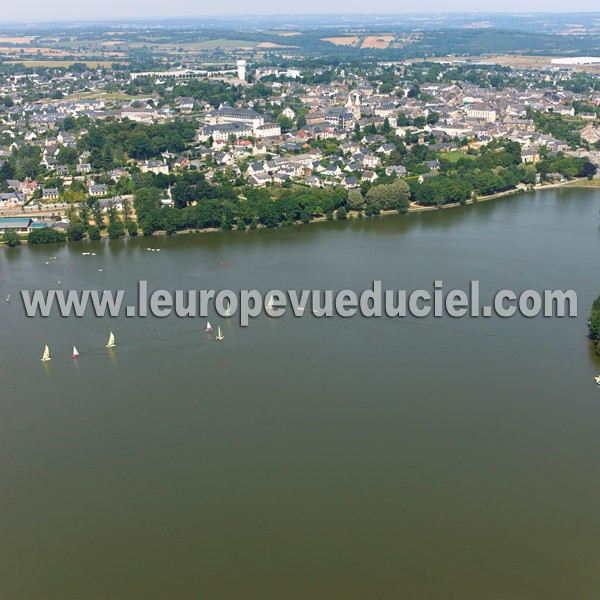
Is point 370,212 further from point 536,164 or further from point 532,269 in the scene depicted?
point 536,164

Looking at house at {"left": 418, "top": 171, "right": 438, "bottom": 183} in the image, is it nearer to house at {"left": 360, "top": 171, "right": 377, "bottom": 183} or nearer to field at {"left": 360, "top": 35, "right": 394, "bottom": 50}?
house at {"left": 360, "top": 171, "right": 377, "bottom": 183}

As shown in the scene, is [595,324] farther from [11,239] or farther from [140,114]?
[140,114]

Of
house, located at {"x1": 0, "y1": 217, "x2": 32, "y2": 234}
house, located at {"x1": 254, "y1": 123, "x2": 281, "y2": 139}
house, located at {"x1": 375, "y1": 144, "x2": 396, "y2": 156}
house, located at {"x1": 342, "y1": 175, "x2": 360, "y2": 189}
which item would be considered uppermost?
house, located at {"x1": 254, "y1": 123, "x2": 281, "y2": 139}

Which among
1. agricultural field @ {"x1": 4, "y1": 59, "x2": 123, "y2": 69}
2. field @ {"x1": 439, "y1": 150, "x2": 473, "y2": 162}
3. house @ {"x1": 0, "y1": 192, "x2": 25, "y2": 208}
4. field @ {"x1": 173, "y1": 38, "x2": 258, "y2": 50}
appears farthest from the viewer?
field @ {"x1": 173, "y1": 38, "x2": 258, "y2": 50}

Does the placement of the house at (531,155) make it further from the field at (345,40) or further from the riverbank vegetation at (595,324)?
the field at (345,40)

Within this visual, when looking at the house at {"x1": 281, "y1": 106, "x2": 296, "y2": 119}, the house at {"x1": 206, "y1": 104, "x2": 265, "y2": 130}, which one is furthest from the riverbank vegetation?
the house at {"x1": 281, "y1": 106, "x2": 296, "y2": 119}

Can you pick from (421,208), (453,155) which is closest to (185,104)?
(453,155)

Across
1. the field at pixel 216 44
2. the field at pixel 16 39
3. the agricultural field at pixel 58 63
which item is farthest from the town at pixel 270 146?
the field at pixel 16 39
